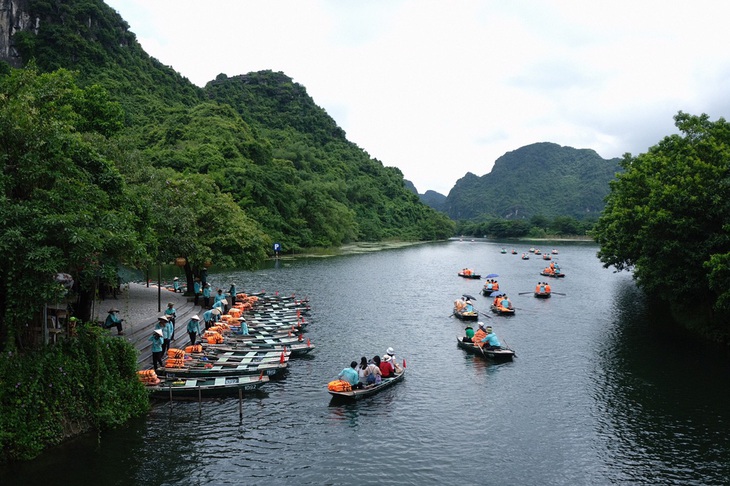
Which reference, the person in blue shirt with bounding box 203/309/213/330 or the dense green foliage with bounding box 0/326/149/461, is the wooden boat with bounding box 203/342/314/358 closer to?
the person in blue shirt with bounding box 203/309/213/330

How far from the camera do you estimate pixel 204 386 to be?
21.4m

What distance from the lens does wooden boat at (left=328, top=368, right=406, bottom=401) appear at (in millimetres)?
22141

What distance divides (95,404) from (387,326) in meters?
23.4

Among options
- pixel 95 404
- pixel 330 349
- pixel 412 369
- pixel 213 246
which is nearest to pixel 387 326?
pixel 330 349

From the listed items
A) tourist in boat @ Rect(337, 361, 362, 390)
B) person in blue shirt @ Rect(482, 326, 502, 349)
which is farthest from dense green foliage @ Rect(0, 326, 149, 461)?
person in blue shirt @ Rect(482, 326, 502, 349)

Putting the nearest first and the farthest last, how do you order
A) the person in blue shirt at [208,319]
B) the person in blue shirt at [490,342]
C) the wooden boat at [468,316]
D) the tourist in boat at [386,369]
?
the tourist in boat at [386,369], the person in blue shirt at [490,342], the person in blue shirt at [208,319], the wooden boat at [468,316]

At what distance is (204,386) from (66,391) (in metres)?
5.99

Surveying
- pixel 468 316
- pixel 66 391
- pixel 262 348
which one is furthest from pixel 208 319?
pixel 468 316

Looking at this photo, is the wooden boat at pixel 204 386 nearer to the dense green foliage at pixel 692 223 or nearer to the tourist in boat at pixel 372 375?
the tourist in boat at pixel 372 375

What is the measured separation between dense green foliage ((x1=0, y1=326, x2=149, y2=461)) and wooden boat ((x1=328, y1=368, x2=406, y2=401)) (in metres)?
7.93

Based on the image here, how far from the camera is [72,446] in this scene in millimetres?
16438

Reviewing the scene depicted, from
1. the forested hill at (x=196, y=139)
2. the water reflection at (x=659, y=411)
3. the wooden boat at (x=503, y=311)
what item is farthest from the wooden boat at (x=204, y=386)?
the forested hill at (x=196, y=139)

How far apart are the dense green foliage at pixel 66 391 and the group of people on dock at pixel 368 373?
856 cm

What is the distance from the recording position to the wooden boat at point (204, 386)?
68.6ft
